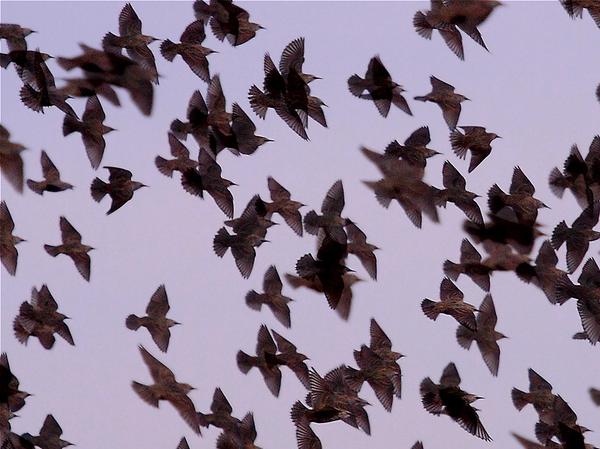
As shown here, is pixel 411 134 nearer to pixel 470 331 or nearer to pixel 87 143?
pixel 470 331

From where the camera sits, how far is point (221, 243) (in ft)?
32.3

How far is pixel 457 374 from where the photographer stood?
32.2 feet

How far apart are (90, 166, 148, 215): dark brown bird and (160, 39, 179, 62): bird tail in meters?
1.04

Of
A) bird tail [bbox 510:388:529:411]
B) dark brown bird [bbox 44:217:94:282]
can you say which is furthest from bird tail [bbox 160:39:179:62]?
bird tail [bbox 510:388:529:411]

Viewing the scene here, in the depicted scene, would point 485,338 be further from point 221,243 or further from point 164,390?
point 164,390

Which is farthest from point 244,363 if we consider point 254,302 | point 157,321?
point 157,321

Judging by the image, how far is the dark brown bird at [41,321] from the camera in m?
10.1

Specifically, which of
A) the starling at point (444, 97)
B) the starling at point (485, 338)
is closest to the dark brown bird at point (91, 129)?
the starling at point (444, 97)

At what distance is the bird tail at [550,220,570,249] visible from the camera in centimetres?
971

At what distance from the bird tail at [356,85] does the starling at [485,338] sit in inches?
84.2

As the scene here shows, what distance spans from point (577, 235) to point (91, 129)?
4.15m

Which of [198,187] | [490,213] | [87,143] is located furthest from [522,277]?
[87,143]

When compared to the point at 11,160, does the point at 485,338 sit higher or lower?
lower

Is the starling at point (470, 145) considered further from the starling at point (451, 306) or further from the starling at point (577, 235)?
the starling at point (451, 306)
